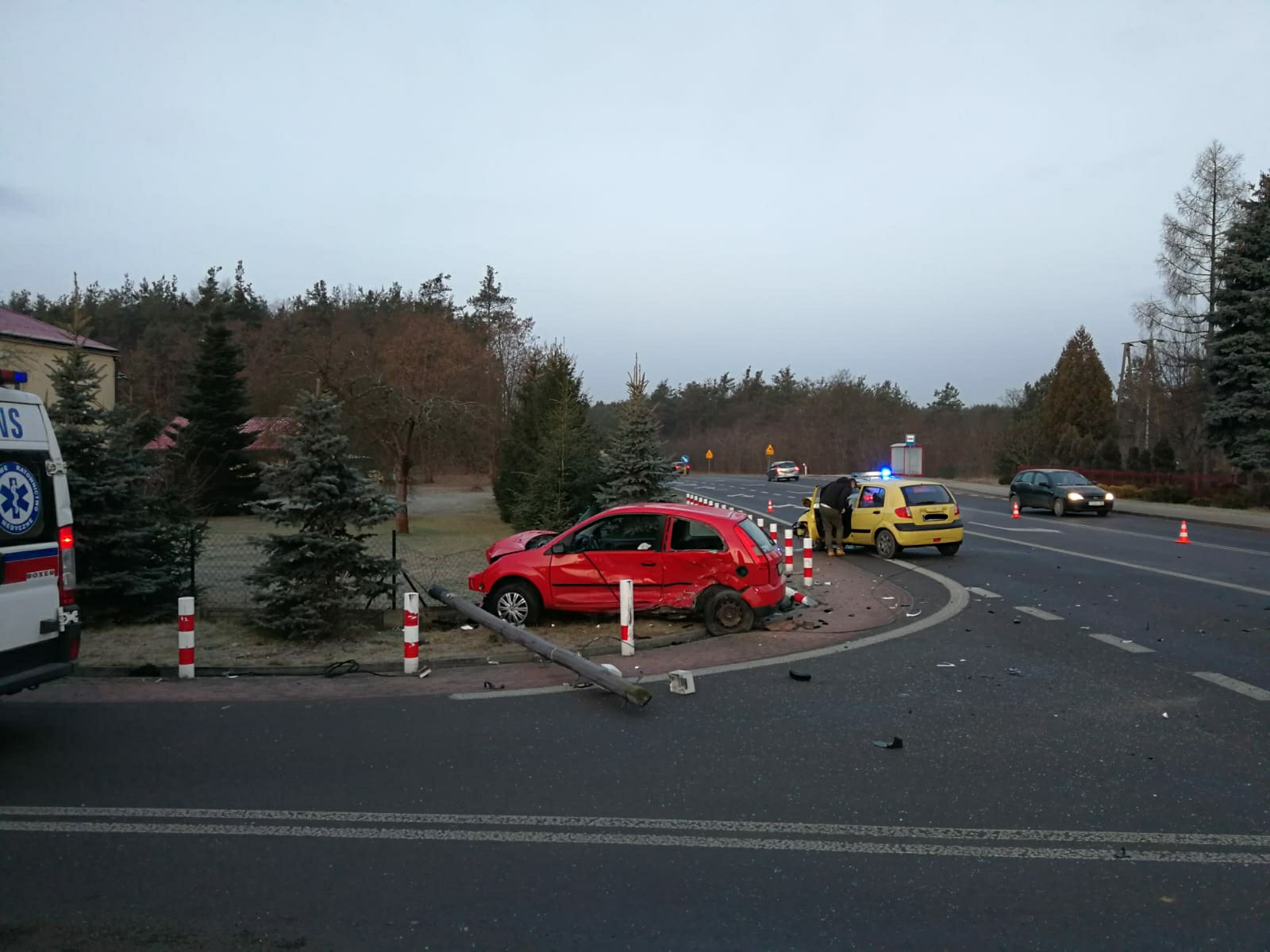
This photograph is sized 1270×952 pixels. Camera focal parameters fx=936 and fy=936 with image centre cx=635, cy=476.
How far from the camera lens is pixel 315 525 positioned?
10992 millimetres

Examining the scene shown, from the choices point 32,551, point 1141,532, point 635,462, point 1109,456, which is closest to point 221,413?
point 635,462

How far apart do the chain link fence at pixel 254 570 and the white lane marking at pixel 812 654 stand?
3.56m

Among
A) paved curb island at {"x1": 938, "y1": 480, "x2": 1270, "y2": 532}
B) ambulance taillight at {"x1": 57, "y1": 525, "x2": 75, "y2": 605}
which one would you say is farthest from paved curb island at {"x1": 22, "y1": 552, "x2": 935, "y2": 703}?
paved curb island at {"x1": 938, "y1": 480, "x2": 1270, "y2": 532}

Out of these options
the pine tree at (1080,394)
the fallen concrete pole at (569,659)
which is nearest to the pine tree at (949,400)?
the pine tree at (1080,394)

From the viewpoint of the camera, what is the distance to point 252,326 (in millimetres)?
67375

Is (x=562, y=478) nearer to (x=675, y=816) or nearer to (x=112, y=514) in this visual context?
(x=112, y=514)

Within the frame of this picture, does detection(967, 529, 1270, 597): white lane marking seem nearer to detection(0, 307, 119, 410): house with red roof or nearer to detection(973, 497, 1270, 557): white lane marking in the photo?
detection(973, 497, 1270, 557): white lane marking

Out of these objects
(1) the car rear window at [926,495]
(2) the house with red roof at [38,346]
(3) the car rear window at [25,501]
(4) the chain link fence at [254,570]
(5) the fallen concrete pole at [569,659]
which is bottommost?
(4) the chain link fence at [254,570]

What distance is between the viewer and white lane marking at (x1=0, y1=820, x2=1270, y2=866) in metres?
4.66

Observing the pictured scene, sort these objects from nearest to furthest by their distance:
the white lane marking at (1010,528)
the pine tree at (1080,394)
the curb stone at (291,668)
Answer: the curb stone at (291,668) → the white lane marking at (1010,528) → the pine tree at (1080,394)

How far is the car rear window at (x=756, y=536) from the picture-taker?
11.2m

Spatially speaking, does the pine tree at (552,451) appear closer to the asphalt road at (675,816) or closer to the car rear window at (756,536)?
the car rear window at (756,536)

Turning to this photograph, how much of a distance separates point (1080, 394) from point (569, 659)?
208ft

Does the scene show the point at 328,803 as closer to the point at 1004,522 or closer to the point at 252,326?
the point at 1004,522
